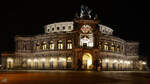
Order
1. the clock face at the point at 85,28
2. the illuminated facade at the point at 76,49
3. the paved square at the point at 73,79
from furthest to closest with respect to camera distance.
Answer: the clock face at the point at 85,28
the illuminated facade at the point at 76,49
the paved square at the point at 73,79

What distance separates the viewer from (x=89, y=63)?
79.7 m

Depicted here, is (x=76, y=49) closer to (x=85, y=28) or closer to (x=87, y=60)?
(x=87, y=60)

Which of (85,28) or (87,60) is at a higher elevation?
(85,28)

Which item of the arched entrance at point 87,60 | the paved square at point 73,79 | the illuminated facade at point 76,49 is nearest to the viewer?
the paved square at point 73,79

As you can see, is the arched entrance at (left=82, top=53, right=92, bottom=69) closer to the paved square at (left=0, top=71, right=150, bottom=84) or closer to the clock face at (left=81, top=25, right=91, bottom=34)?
the clock face at (left=81, top=25, right=91, bottom=34)

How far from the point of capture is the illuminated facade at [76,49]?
78.3 m

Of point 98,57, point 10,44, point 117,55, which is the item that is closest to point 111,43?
point 117,55

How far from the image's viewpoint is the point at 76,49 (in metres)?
77.6

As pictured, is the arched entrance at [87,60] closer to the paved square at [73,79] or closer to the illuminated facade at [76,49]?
the illuminated facade at [76,49]

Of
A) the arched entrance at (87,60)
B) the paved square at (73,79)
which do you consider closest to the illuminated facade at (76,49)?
the arched entrance at (87,60)

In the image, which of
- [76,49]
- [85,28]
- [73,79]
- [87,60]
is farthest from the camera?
[87,60]

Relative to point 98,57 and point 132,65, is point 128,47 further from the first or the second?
point 98,57

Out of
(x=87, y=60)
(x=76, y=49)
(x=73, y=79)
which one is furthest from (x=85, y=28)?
A: (x=73, y=79)

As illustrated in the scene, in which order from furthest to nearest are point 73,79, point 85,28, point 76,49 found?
1. point 85,28
2. point 76,49
3. point 73,79
